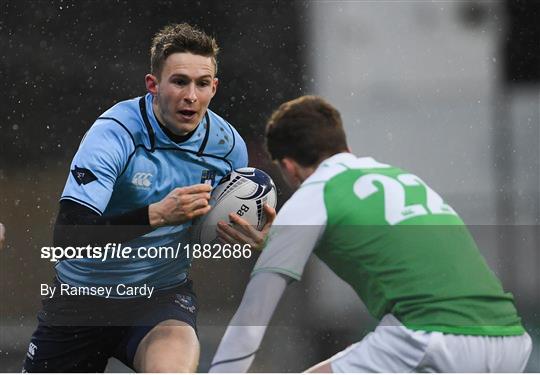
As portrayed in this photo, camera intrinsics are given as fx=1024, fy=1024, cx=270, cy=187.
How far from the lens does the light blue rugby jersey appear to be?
4398 mm

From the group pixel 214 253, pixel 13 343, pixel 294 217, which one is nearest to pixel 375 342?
pixel 294 217

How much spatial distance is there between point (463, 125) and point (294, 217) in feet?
4.26

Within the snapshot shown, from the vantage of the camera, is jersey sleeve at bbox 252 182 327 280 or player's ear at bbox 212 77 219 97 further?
player's ear at bbox 212 77 219 97

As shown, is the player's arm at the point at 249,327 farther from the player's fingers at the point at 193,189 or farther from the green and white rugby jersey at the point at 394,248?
the player's fingers at the point at 193,189

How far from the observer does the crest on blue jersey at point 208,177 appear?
450 cm

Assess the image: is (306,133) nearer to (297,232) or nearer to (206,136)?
(297,232)

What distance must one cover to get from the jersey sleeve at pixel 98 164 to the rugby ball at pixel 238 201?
0.42 metres

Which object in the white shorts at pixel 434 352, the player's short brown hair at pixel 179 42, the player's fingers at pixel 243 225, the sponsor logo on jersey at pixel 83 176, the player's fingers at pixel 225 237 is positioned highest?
the player's short brown hair at pixel 179 42

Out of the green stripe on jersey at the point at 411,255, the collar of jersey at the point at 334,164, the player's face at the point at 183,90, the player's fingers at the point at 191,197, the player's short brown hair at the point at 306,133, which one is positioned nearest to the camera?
the green stripe on jersey at the point at 411,255

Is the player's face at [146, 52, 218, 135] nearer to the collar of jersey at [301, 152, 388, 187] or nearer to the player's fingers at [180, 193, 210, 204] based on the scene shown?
the player's fingers at [180, 193, 210, 204]

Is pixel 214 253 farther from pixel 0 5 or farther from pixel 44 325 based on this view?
pixel 0 5
